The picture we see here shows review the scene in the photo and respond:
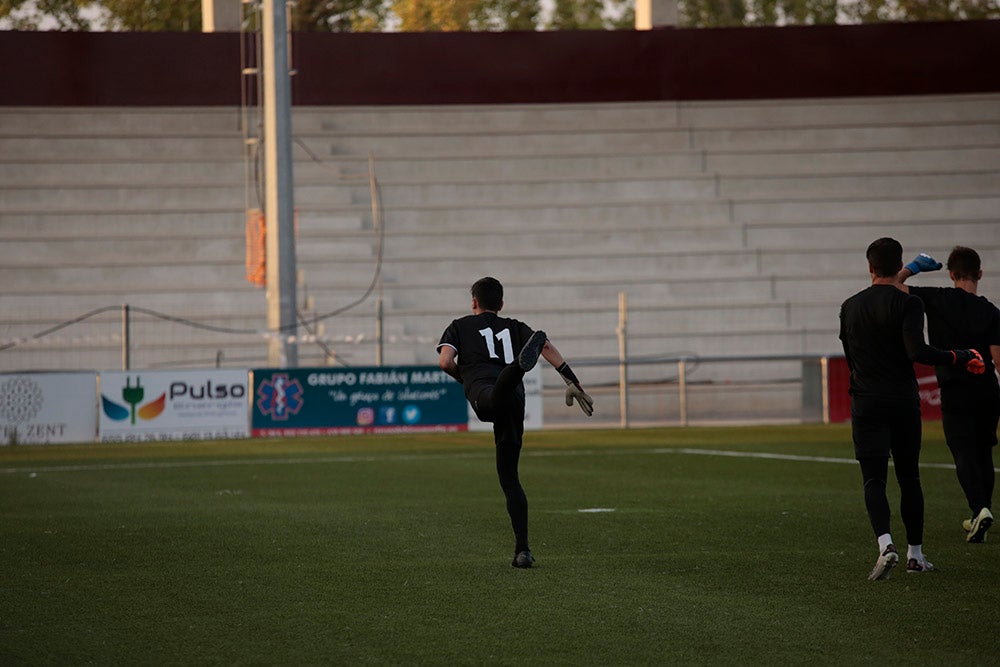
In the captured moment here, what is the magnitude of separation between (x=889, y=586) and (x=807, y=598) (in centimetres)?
62

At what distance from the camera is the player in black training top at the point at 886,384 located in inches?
328

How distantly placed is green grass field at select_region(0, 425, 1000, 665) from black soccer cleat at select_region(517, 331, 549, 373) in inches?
49.8

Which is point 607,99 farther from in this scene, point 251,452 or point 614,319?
point 251,452

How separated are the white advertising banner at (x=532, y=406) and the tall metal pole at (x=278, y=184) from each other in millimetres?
4047

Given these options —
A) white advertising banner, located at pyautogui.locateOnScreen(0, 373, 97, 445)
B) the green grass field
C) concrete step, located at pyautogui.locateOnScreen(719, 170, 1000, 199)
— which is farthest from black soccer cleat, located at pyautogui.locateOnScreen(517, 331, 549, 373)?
concrete step, located at pyautogui.locateOnScreen(719, 170, 1000, 199)

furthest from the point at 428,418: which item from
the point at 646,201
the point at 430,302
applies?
the point at 646,201

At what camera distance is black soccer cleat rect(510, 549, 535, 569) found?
8991mm

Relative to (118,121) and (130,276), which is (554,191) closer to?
(130,276)

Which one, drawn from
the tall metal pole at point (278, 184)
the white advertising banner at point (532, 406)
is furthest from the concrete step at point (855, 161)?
the tall metal pole at point (278, 184)

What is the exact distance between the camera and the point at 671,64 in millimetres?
37562

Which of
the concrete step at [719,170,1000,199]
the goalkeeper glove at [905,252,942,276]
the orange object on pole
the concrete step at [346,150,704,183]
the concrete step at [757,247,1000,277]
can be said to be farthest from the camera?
the concrete step at [719,170,1000,199]

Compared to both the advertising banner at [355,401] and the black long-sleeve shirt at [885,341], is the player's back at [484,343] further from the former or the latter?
the advertising banner at [355,401]

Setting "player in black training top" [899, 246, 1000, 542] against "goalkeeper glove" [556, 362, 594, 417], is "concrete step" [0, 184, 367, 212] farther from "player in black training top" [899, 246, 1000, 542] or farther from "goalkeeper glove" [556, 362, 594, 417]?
"goalkeeper glove" [556, 362, 594, 417]

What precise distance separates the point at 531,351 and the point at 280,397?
1754 cm
